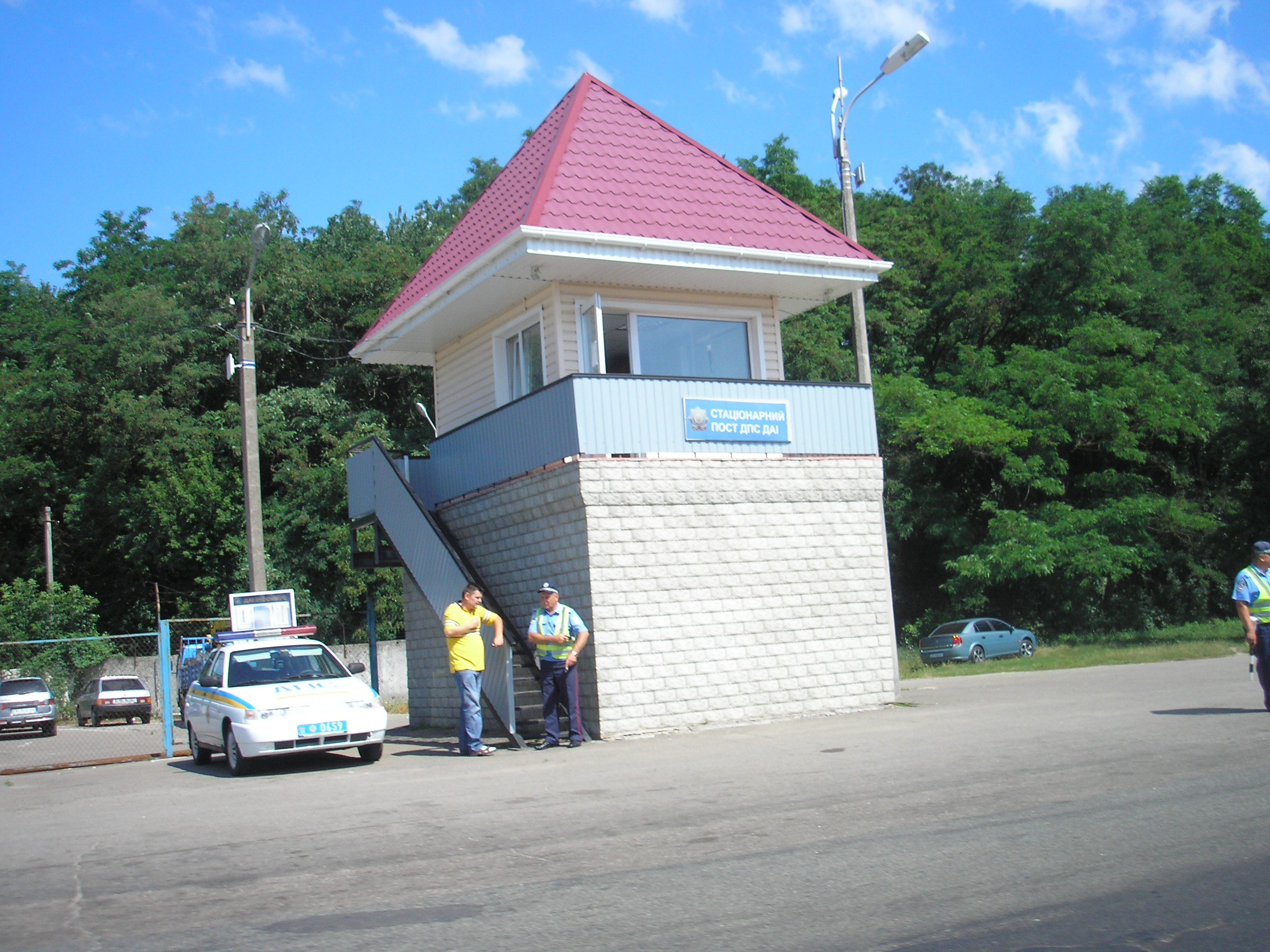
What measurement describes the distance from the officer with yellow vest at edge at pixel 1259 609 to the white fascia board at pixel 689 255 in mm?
6654

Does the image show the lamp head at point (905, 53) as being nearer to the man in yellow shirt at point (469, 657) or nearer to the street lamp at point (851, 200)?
the street lamp at point (851, 200)

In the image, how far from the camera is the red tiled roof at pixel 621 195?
14352mm

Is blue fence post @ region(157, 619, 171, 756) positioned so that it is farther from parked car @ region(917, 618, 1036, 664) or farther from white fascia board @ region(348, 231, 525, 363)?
parked car @ region(917, 618, 1036, 664)

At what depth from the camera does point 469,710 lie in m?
12.5

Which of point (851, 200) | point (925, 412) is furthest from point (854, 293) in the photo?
point (925, 412)

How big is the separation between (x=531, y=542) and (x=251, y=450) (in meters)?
7.74

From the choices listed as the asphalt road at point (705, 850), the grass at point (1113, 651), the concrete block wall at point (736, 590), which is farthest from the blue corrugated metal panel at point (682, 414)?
the grass at point (1113, 651)

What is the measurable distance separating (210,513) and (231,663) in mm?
26903

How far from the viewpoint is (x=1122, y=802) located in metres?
7.14

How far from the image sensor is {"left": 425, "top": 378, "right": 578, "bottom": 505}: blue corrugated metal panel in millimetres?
13508

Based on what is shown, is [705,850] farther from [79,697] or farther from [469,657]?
[79,697]

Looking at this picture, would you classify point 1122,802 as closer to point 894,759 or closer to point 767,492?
point 894,759

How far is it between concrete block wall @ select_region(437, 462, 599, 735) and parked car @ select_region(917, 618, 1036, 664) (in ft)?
65.3

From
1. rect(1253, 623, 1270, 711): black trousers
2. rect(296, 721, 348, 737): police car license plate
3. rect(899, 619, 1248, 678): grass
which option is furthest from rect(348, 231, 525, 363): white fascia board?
rect(899, 619, 1248, 678): grass
